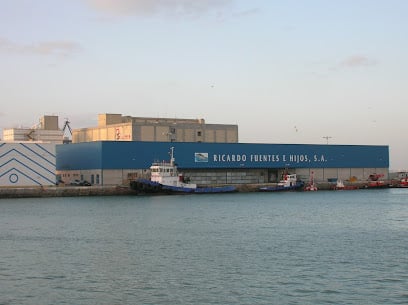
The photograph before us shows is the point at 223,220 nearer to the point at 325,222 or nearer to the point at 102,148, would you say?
the point at 325,222

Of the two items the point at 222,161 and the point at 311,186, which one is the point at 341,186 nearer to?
the point at 311,186

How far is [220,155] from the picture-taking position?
3519 inches

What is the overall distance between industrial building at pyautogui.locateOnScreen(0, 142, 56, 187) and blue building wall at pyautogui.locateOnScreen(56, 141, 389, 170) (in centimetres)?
665

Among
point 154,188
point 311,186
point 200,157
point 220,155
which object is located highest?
point 220,155

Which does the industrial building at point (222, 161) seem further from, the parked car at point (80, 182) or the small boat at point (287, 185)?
the small boat at point (287, 185)

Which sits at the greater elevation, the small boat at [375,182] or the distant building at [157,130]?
the distant building at [157,130]

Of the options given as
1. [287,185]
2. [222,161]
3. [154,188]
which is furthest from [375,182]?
[154,188]

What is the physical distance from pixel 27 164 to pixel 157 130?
22.3 meters

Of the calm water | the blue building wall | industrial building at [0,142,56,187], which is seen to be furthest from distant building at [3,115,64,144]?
the calm water

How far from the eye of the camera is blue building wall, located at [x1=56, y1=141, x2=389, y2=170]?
8325 centimetres

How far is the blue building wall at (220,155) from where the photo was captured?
8325 cm

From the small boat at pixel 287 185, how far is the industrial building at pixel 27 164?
2771 centimetres

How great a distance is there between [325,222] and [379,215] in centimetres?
725

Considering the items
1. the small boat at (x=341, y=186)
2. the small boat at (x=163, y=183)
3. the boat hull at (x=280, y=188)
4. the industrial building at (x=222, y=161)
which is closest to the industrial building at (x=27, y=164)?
the industrial building at (x=222, y=161)
